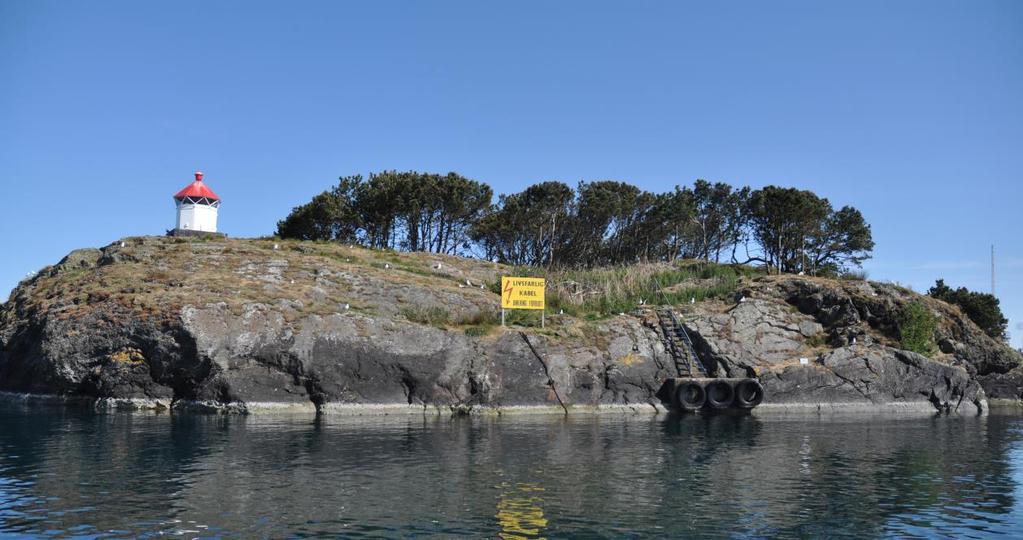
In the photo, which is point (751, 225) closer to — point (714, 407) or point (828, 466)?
point (714, 407)

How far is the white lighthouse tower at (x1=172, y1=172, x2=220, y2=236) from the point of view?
210ft

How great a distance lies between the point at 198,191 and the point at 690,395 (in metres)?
45.9

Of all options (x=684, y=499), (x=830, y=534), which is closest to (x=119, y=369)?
(x=684, y=499)

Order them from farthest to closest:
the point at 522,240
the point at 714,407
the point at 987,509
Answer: the point at 522,240
the point at 714,407
the point at 987,509

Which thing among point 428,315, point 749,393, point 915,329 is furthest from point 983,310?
point 428,315

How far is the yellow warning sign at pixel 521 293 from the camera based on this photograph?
159 ft

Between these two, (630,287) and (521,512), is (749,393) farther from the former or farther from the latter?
(521,512)

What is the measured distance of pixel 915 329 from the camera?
5334 centimetres

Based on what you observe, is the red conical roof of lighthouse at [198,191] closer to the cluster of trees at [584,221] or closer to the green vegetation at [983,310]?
the cluster of trees at [584,221]

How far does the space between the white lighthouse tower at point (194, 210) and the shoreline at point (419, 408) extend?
2115cm

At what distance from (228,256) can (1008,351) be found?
64892 mm

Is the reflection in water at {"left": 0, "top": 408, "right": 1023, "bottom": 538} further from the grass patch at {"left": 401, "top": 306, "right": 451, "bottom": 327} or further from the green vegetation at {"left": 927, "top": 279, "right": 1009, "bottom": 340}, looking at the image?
the green vegetation at {"left": 927, "top": 279, "right": 1009, "bottom": 340}

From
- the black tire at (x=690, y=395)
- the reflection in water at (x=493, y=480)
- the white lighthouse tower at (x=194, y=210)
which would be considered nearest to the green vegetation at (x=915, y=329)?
the black tire at (x=690, y=395)

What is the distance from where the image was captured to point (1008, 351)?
63.0 metres
